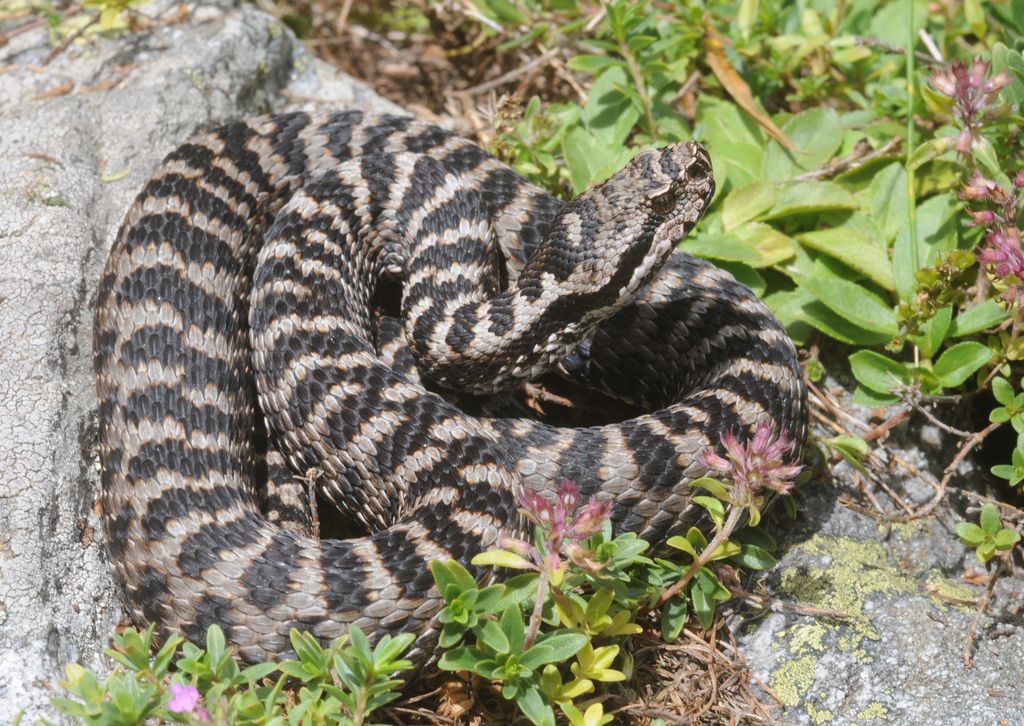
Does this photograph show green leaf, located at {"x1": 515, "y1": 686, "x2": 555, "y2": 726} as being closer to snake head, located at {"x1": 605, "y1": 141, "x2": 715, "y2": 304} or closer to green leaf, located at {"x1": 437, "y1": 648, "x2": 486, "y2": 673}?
green leaf, located at {"x1": 437, "y1": 648, "x2": 486, "y2": 673}

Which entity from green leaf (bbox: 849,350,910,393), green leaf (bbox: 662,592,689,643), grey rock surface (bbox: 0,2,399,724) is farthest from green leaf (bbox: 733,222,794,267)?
grey rock surface (bbox: 0,2,399,724)

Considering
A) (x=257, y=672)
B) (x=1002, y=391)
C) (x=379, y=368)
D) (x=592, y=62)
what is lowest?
(x=1002, y=391)

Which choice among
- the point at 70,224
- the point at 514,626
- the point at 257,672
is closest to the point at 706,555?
the point at 514,626

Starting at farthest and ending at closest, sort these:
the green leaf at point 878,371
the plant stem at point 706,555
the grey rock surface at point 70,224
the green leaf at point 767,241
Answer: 1. the green leaf at point 767,241
2. the green leaf at point 878,371
3. the grey rock surface at point 70,224
4. the plant stem at point 706,555

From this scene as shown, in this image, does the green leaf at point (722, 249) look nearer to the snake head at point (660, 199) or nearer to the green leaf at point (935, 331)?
the snake head at point (660, 199)

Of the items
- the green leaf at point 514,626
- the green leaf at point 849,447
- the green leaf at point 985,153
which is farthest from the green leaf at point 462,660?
the green leaf at point 985,153

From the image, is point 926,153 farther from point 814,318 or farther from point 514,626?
point 514,626
